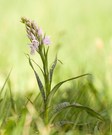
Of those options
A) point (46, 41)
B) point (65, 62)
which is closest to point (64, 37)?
point (65, 62)

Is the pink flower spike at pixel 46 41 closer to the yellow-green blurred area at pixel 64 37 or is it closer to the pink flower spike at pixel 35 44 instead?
the pink flower spike at pixel 35 44

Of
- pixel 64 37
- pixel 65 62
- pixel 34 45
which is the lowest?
pixel 34 45

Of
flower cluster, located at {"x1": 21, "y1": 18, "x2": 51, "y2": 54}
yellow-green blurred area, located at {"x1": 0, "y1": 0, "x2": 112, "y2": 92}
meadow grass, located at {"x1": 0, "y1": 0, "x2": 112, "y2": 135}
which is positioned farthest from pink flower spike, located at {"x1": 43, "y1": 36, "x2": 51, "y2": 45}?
yellow-green blurred area, located at {"x1": 0, "y1": 0, "x2": 112, "y2": 92}

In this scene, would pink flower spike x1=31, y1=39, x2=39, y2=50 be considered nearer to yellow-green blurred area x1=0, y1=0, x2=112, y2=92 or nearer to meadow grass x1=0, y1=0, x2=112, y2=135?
meadow grass x1=0, y1=0, x2=112, y2=135

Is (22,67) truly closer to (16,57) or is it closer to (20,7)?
(16,57)

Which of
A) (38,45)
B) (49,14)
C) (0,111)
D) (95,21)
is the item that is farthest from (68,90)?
(49,14)

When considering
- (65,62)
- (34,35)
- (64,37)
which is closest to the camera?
(34,35)

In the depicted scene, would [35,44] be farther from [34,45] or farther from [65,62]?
[65,62]
